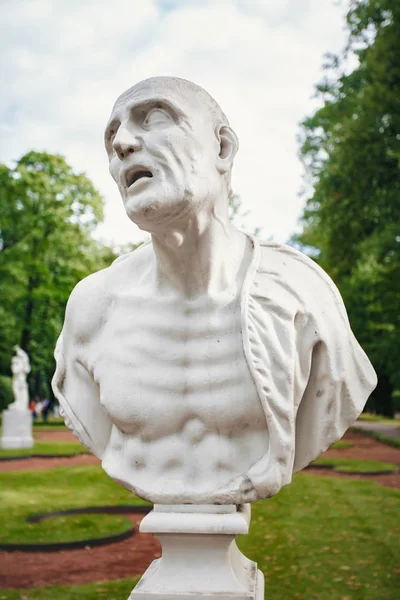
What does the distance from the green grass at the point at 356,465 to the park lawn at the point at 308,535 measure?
121cm

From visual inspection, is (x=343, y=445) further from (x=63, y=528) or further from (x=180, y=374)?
(x=180, y=374)

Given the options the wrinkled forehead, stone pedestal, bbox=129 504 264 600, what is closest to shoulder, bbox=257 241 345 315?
the wrinkled forehead

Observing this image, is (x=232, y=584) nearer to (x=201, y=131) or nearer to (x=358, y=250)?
(x=201, y=131)

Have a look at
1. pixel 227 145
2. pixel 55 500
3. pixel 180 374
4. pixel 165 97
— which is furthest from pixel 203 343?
pixel 55 500

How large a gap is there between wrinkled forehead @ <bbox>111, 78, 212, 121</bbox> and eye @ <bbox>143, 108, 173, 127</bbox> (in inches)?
1.7

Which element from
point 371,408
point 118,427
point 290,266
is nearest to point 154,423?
point 118,427

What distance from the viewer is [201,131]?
2912 mm

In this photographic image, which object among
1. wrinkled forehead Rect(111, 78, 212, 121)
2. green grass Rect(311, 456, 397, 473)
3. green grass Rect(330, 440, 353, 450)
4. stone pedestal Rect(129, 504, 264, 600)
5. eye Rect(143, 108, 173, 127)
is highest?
wrinkled forehead Rect(111, 78, 212, 121)

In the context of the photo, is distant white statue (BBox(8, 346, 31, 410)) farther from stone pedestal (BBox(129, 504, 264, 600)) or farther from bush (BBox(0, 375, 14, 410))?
stone pedestal (BBox(129, 504, 264, 600))

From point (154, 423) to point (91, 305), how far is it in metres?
0.68

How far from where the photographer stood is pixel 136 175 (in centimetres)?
289

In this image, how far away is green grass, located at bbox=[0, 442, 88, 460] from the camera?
1731 cm

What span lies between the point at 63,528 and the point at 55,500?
202cm

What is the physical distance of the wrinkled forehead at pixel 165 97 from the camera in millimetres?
2848
